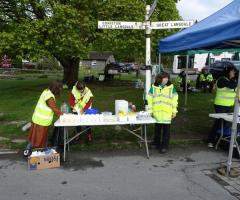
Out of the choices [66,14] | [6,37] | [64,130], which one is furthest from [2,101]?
[64,130]

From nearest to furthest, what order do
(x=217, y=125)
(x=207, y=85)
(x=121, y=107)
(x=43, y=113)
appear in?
(x=43, y=113), (x=121, y=107), (x=217, y=125), (x=207, y=85)

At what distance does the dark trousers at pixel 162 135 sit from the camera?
7984 mm

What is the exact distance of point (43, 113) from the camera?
7.26 metres

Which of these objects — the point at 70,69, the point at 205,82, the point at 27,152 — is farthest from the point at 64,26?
the point at 27,152

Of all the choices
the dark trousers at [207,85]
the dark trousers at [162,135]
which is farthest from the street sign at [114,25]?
the dark trousers at [207,85]

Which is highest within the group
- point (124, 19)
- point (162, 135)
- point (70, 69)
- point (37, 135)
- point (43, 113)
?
point (124, 19)

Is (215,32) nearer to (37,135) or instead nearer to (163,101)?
(163,101)

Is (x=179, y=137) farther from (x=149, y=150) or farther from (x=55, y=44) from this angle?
(x=55, y=44)

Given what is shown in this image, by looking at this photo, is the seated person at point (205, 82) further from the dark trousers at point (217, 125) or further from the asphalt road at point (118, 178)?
the asphalt road at point (118, 178)

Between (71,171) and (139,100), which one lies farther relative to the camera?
(139,100)

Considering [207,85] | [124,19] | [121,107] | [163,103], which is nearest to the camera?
[163,103]

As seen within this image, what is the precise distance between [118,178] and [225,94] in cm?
366

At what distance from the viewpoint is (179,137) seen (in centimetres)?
933

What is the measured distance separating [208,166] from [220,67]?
22162mm
